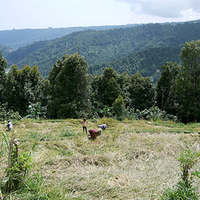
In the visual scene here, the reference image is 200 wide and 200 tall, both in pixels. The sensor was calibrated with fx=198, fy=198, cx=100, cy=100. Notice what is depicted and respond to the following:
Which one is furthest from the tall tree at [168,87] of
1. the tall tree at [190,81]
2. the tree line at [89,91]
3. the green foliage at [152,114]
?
the green foliage at [152,114]

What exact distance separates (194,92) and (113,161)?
11997 millimetres

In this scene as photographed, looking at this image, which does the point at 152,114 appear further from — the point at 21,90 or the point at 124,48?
the point at 124,48

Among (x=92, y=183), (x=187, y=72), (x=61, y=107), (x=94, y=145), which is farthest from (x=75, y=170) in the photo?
(x=187, y=72)

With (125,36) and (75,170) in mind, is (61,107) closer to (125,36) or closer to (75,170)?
(75,170)

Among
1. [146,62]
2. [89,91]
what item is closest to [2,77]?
[89,91]

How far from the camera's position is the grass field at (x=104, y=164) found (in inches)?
128

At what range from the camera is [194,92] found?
1453 centimetres

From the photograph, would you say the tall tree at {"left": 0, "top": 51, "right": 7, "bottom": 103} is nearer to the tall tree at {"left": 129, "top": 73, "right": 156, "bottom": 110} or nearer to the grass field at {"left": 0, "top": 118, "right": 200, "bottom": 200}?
the grass field at {"left": 0, "top": 118, "right": 200, "bottom": 200}

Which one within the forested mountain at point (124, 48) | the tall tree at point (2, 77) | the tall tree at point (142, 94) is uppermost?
the forested mountain at point (124, 48)

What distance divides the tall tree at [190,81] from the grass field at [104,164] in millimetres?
7645

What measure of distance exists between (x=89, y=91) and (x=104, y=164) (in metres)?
10.1

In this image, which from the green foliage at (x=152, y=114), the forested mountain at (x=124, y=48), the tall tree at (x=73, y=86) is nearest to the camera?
the green foliage at (x=152, y=114)

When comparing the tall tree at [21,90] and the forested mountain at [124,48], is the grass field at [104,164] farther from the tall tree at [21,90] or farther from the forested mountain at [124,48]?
the forested mountain at [124,48]

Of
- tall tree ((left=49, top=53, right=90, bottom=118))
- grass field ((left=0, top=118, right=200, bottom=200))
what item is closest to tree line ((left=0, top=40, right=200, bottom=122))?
tall tree ((left=49, top=53, right=90, bottom=118))
